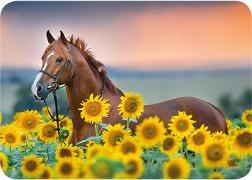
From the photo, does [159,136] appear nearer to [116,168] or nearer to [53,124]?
[116,168]

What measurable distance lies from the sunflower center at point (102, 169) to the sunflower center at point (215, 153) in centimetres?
64

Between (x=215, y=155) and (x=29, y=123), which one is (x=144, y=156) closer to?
(x=215, y=155)

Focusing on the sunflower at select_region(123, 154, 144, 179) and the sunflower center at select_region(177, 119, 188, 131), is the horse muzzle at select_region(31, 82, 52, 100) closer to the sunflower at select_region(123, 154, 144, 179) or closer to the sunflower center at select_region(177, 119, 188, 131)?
the sunflower center at select_region(177, 119, 188, 131)

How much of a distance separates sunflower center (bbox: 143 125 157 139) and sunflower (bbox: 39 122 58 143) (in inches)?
49.7

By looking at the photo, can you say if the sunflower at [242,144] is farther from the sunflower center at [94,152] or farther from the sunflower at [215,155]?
the sunflower center at [94,152]

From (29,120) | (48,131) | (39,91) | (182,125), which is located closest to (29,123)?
(29,120)

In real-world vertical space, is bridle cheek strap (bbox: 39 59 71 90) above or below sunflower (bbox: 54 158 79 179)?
above

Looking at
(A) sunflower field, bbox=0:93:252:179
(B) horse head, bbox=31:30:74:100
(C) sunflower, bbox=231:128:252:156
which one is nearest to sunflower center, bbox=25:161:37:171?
(A) sunflower field, bbox=0:93:252:179

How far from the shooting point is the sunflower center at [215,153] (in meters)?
3.05

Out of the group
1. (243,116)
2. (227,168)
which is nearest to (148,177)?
(227,168)

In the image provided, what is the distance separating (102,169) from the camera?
106 inches

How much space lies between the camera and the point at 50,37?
5.39 m

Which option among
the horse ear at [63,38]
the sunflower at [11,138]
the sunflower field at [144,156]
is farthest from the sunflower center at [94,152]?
the horse ear at [63,38]

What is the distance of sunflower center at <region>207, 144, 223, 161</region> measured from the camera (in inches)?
120
